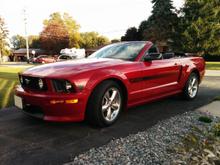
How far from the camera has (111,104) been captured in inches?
176

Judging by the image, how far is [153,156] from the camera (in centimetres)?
315

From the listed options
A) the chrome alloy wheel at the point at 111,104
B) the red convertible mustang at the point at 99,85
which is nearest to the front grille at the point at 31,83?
the red convertible mustang at the point at 99,85

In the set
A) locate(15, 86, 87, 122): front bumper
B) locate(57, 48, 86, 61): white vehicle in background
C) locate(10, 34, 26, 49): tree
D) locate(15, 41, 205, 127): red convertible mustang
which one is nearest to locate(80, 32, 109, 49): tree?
locate(57, 48, 86, 61): white vehicle in background

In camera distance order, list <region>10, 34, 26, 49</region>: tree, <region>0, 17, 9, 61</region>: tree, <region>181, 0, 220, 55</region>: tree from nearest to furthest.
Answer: <region>181, 0, 220, 55</region>: tree
<region>0, 17, 9, 61</region>: tree
<region>10, 34, 26, 49</region>: tree

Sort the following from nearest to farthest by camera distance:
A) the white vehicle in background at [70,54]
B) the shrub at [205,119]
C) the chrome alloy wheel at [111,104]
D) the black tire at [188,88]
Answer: the chrome alloy wheel at [111,104], the shrub at [205,119], the black tire at [188,88], the white vehicle in background at [70,54]

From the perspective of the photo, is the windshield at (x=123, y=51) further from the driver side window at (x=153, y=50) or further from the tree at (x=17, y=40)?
the tree at (x=17, y=40)

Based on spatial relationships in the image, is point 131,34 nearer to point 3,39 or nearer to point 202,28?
point 202,28

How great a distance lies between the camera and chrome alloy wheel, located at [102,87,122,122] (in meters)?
4.36

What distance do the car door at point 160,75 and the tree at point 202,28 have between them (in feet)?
77.8

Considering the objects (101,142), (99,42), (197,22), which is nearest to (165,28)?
(197,22)

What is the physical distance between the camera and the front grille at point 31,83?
160 inches

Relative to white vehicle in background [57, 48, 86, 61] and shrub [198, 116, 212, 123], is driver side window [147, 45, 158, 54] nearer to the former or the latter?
shrub [198, 116, 212, 123]

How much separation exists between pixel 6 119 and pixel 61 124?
1114 mm

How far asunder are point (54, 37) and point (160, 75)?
62.7m
